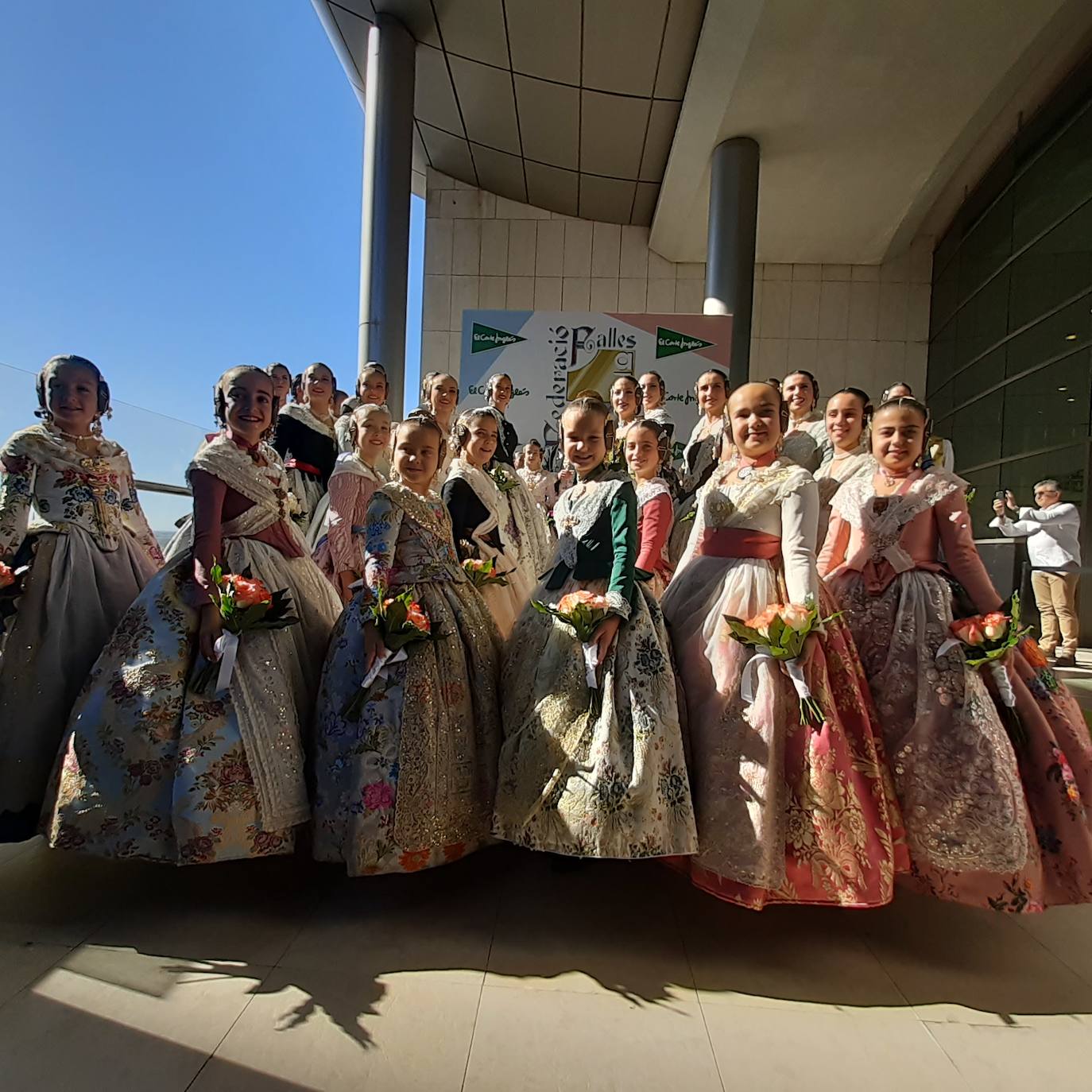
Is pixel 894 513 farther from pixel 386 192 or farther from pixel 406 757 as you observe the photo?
pixel 386 192

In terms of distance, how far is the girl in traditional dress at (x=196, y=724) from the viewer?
194 centimetres

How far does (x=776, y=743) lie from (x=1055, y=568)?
20.8 feet

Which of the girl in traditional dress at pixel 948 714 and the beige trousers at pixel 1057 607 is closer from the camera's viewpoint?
the girl in traditional dress at pixel 948 714

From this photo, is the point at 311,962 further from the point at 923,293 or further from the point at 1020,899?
the point at 923,293

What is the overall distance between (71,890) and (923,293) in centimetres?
1270

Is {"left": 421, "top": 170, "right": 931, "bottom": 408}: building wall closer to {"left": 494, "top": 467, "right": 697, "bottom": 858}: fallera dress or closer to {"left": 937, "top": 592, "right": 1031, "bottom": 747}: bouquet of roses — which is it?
{"left": 494, "top": 467, "right": 697, "bottom": 858}: fallera dress

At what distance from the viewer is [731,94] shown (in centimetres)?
711

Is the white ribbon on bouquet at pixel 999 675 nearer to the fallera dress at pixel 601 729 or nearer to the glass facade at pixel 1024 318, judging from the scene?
the fallera dress at pixel 601 729

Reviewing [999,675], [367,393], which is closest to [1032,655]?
[999,675]

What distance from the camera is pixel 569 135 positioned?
8.81 m

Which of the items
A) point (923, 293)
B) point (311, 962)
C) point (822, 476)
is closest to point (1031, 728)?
point (822, 476)

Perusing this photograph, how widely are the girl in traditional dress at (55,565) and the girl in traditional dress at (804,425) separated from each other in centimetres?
293

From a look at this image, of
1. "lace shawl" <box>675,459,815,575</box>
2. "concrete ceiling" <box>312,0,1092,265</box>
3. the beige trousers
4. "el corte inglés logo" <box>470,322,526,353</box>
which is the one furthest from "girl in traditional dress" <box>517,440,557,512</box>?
the beige trousers

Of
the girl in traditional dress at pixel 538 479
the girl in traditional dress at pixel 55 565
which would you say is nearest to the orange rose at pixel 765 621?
the girl in traditional dress at pixel 55 565
